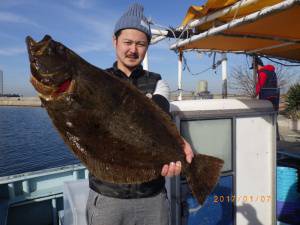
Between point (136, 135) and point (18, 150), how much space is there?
21.9 m

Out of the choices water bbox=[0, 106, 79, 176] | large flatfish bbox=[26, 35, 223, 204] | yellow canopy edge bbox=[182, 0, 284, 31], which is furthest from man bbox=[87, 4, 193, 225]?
water bbox=[0, 106, 79, 176]

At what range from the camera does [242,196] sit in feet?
13.8

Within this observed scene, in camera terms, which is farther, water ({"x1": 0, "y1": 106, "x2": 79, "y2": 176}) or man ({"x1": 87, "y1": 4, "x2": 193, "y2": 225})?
water ({"x1": 0, "y1": 106, "x2": 79, "y2": 176})

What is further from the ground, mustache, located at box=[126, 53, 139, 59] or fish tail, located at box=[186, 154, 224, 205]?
mustache, located at box=[126, 53, 139, 59]

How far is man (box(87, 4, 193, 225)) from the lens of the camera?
2340mm

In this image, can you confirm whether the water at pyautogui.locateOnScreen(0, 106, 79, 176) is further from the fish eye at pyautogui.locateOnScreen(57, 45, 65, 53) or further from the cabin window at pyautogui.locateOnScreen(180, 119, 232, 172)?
the fish eye at pyautogui.locateOnScreen(57, 45, 65, 53)

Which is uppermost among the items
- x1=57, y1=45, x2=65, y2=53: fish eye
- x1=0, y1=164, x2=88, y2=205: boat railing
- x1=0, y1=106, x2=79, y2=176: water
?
x1=57, y1=45, x2=65, y2=53: fish eye

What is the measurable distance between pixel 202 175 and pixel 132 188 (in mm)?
547

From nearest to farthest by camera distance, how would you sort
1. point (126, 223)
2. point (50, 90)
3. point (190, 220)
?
point (50, 90) → point (126, 223) → point (190, 220)

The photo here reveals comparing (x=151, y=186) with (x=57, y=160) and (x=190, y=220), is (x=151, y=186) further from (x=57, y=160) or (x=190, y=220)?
(x=57, y=160)

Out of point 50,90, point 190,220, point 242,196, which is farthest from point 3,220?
point 50,90

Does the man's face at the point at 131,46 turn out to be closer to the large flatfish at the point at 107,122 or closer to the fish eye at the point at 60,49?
the large flatfish at the point at 107,122

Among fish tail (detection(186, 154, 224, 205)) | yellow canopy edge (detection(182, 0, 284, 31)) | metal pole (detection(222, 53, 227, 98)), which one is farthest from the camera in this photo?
metal pole (detection(222, 53, 227, 98))

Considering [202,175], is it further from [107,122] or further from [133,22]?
[133,22]
